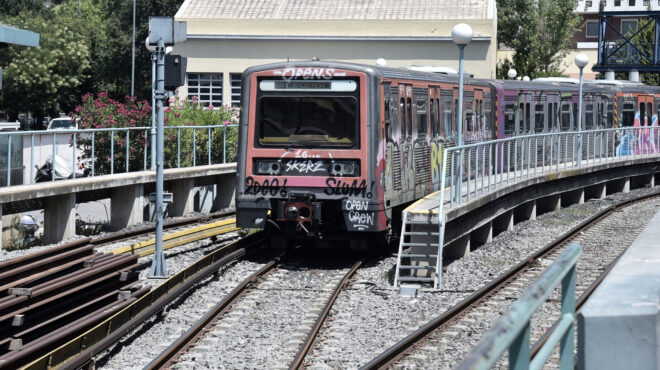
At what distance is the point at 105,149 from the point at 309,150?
23.2ft

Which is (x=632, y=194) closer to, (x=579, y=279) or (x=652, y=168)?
(x=652, y=168)

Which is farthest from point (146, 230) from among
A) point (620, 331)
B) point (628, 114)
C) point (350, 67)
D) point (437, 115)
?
point (628, 114)

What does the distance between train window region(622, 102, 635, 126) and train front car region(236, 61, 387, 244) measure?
64.9 feet

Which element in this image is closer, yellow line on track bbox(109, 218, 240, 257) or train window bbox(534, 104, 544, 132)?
yellow line on track bbox(109, 218, 240, 257)

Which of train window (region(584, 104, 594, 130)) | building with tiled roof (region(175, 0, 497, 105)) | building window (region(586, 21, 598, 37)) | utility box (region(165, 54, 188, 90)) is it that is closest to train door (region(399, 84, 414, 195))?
utility box (region(165, 54, 188, 90))

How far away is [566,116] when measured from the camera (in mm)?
28844

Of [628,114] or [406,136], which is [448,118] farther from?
[628,114]

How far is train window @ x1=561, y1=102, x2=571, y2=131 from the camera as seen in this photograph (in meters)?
28.6

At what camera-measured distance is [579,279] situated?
1481 cm

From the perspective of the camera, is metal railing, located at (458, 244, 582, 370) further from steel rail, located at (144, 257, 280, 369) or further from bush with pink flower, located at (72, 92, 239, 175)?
bush with pink flower, located at (72, 92, 239, 175)

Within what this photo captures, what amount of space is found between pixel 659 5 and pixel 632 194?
5311cm

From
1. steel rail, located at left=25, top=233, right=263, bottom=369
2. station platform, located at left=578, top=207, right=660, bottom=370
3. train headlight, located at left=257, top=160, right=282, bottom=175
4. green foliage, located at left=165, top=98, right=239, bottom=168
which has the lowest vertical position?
steel rail, located at left=25, top=233, right=263, bottom=369

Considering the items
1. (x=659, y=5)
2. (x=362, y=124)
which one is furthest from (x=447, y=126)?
(x=659, y=5)

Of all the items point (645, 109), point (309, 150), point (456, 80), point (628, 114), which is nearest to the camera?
point (309, 150)
